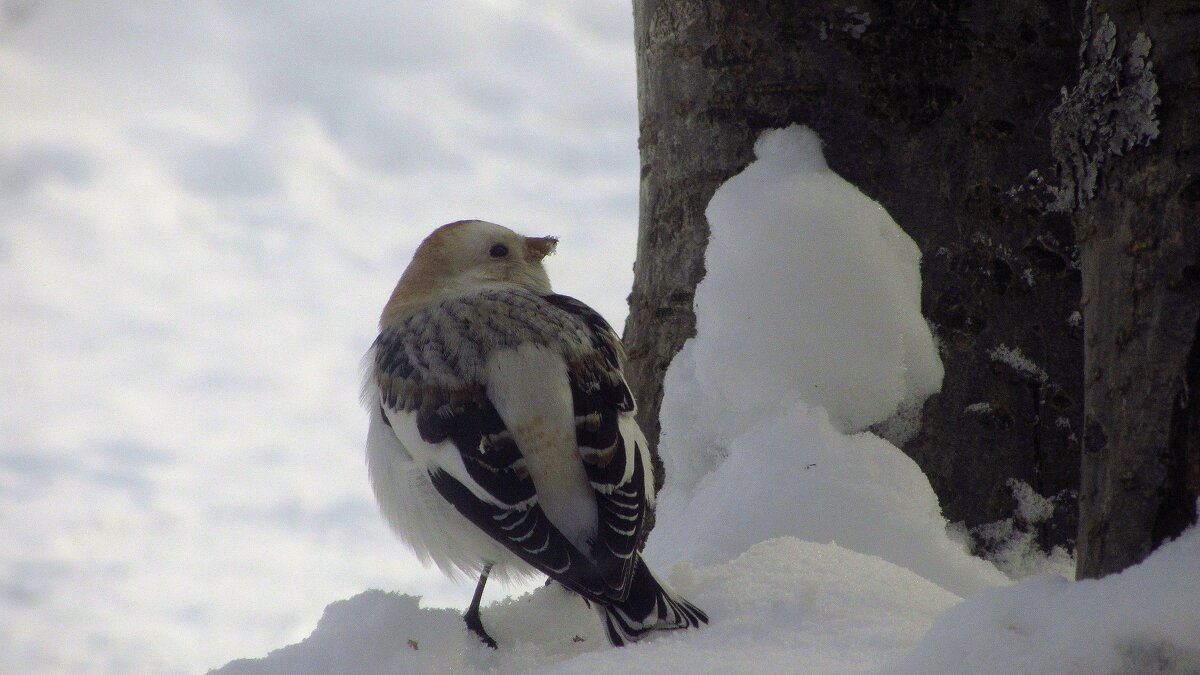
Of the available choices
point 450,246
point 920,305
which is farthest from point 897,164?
point 450,246

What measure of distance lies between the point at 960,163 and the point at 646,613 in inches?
78.7

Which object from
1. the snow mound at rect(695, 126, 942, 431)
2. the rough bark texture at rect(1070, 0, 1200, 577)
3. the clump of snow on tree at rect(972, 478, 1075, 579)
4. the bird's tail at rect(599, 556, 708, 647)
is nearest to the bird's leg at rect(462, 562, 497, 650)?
the bird's tail at rect(599, 556, 708, 647)

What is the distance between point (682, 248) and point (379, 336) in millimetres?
1233

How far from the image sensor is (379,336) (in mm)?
3783

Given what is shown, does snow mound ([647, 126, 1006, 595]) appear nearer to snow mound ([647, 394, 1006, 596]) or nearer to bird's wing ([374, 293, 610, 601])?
snow mound ([647, 394, 1006, 596])

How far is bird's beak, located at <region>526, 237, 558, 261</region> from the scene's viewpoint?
4445 mm

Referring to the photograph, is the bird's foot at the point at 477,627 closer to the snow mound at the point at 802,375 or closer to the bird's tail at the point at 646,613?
the bird's tail at the point at 646,613

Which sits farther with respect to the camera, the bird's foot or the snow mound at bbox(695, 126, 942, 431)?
the snow mound at bbox(695, 126, 942, 431)

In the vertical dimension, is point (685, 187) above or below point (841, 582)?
above

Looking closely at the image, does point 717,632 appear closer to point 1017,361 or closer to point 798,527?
point 798,527

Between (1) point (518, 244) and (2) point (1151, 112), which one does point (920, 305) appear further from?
(1) point (518, 244)

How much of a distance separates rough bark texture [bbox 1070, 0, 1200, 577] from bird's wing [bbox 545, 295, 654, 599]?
1166 millimetres

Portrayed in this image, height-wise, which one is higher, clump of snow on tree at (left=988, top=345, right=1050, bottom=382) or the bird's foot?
clump of snow on tree at (left=988, top=345, right=1050, bottom=382)

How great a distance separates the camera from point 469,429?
2.97 m
